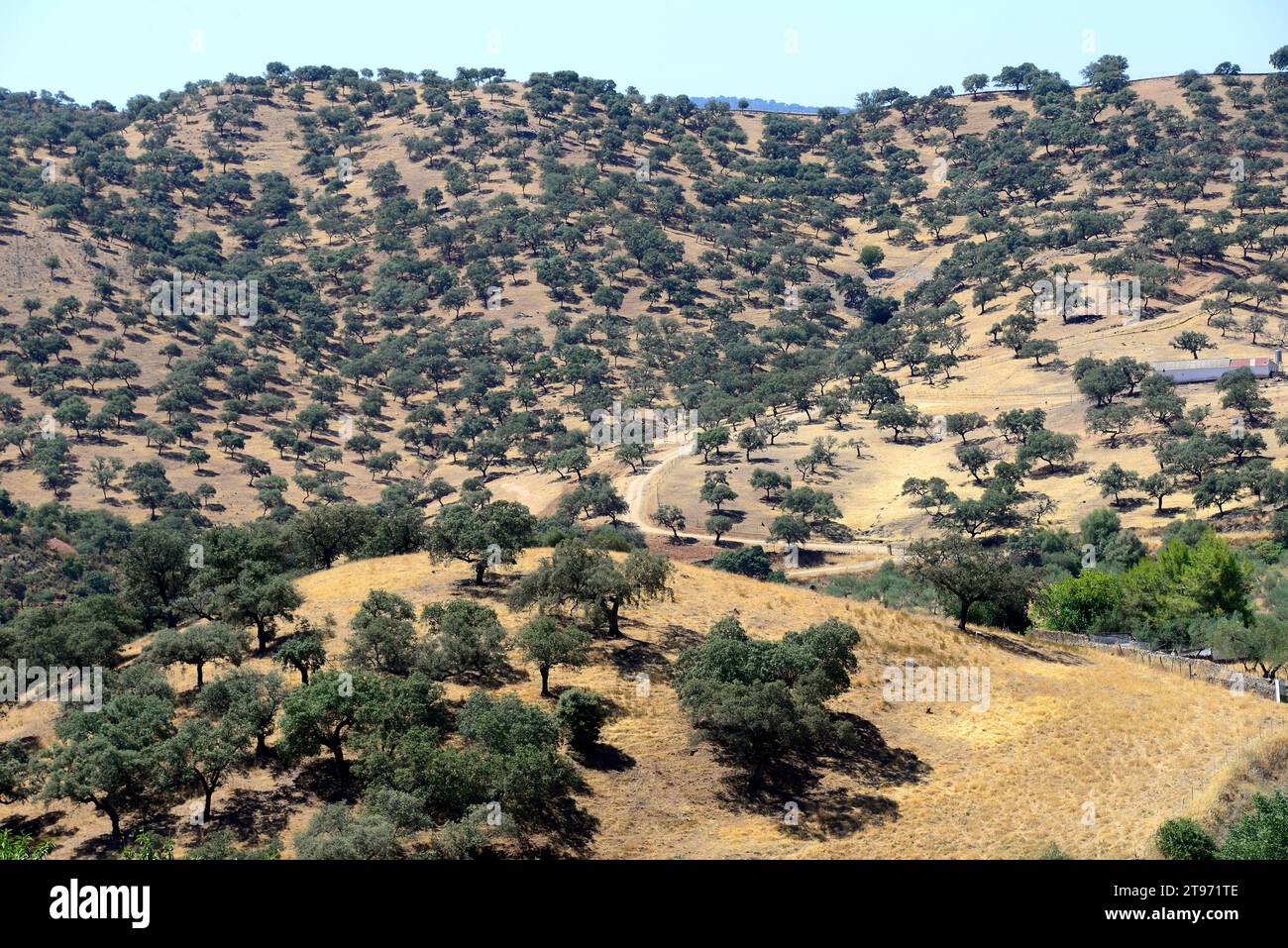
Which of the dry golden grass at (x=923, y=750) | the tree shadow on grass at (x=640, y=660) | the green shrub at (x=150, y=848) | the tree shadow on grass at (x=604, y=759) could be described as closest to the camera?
the green shrub at (x=150, y=848)

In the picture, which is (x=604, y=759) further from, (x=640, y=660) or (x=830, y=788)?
(x=830, y=788)

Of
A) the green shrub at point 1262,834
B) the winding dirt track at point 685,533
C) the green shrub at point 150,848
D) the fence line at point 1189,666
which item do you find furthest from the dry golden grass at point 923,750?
the winding dirt track at point 685,533

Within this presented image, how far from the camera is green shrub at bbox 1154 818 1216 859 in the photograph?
3681 cm

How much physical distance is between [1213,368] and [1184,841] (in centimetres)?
12447

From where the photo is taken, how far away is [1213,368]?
14275 cm

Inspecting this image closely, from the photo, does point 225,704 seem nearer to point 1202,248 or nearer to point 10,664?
point 10,664

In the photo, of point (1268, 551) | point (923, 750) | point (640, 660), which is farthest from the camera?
point (1268, 551)

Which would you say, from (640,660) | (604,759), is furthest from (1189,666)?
(604,759)

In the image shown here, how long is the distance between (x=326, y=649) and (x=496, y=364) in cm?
15127

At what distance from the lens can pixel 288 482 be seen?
151625 millimetres

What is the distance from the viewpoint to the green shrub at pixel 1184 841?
121 ft

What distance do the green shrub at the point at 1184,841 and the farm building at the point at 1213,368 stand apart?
11951cm

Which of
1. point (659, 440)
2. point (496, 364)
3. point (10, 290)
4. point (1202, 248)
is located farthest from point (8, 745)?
point (1202, 248)

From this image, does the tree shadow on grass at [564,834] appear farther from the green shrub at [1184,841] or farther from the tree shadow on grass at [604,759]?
the green shrub at [1184,841]
